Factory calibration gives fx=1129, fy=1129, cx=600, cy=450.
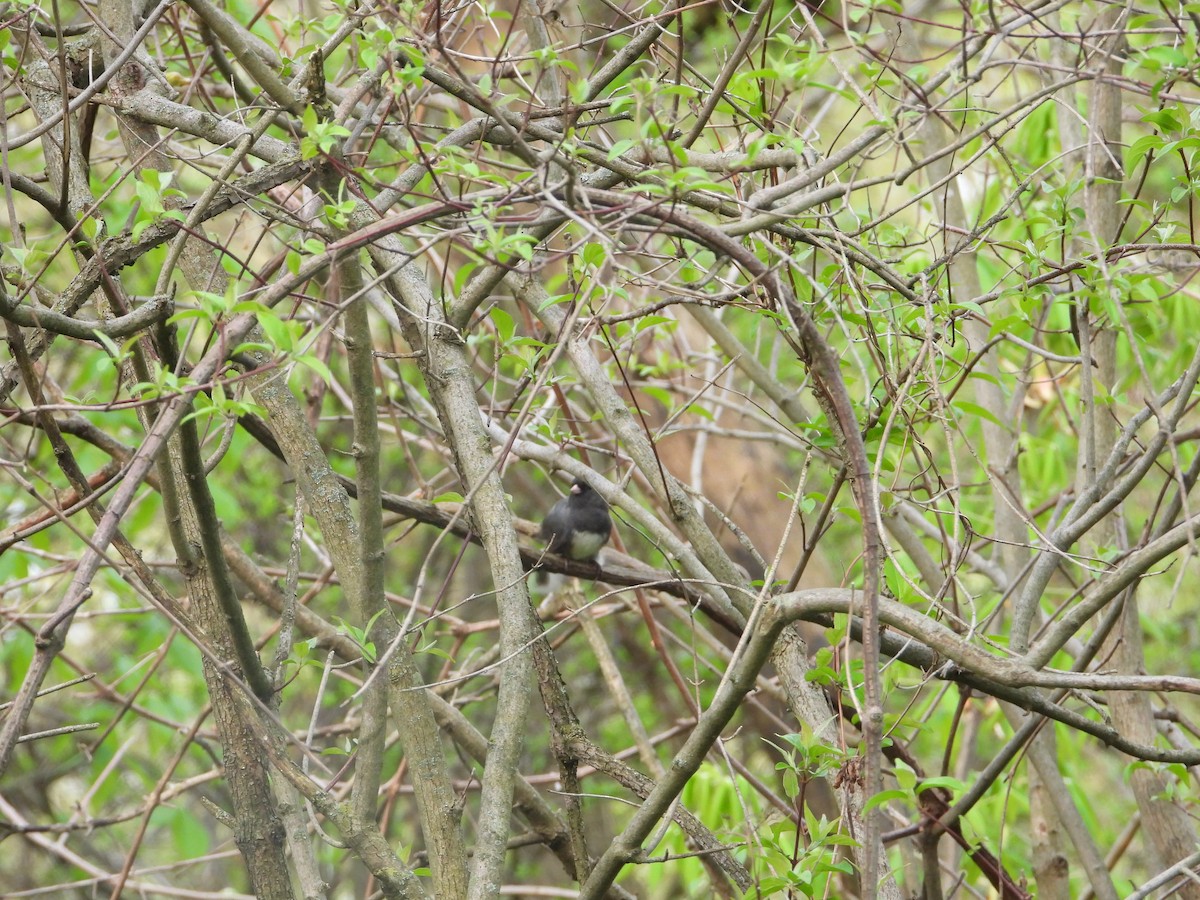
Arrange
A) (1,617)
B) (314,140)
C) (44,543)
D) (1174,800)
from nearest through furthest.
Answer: (314,140) < (1174,800) < (1,617) < (44,543)

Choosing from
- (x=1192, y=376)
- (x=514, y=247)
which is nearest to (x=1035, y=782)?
(x=1192, y=376)

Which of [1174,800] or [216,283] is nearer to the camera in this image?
[216,283]

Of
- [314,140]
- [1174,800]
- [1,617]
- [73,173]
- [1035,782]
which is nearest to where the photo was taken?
[314,140]

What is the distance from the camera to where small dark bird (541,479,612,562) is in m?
2.71

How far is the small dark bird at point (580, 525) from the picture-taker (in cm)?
271

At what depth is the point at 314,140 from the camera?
4.81ft

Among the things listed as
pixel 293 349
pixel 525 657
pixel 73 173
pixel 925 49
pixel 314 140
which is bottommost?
pixel 525 657

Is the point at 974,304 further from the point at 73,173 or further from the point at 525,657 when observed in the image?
the point at 73,173

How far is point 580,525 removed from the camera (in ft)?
9.43

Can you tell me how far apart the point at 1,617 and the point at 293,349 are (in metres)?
2.36

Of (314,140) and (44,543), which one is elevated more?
(314,140)

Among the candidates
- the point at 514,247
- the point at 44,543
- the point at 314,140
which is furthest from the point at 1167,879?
the point at 44,543

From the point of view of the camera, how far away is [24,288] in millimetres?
1632

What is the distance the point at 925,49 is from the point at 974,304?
10.3 ft
